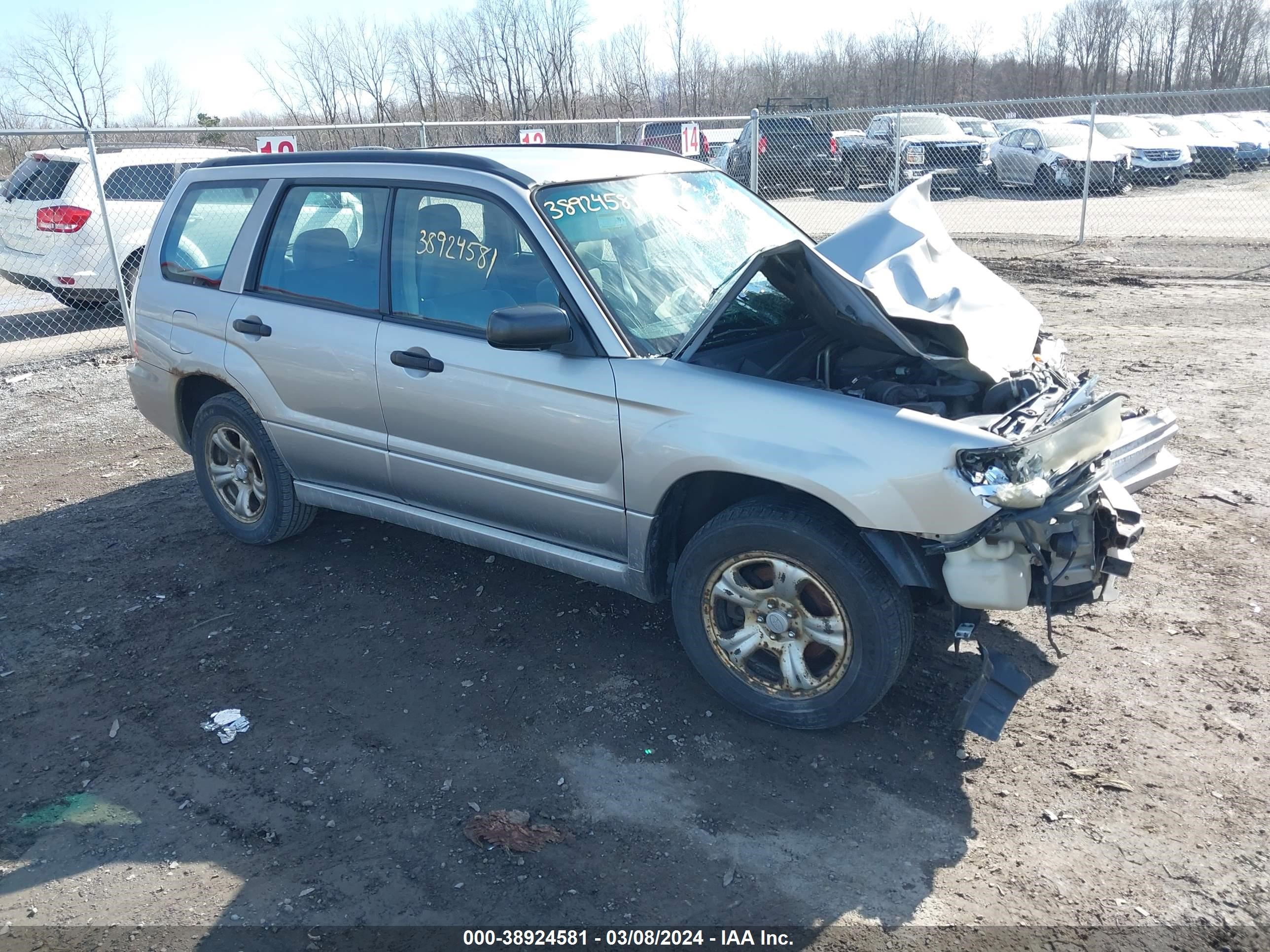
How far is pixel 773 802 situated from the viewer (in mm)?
3248

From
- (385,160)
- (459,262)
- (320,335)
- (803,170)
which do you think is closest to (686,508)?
(459,262)

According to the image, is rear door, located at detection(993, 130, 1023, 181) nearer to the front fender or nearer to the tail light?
the tail light

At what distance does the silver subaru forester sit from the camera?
10.8 feet

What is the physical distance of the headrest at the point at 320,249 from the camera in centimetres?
458

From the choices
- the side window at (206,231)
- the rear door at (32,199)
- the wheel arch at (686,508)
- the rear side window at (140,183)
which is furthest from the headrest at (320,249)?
the rear door at (32,199)

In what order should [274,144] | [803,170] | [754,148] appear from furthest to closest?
[803,170]
[754,148]
[274,144]

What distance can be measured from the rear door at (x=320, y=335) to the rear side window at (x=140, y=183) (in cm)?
722

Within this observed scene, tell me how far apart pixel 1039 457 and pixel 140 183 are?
1112cm

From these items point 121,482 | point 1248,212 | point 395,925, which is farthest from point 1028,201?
point 395,925

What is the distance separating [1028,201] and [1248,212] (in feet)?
13.4

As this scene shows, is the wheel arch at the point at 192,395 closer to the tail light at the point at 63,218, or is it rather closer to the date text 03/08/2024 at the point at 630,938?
the date text 03/08/2024 at the point at 630,938

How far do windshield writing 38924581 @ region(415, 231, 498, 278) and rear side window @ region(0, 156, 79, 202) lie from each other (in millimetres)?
8625

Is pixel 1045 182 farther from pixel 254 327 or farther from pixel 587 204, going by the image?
pixel 254 327

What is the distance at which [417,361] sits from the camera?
418 cm
